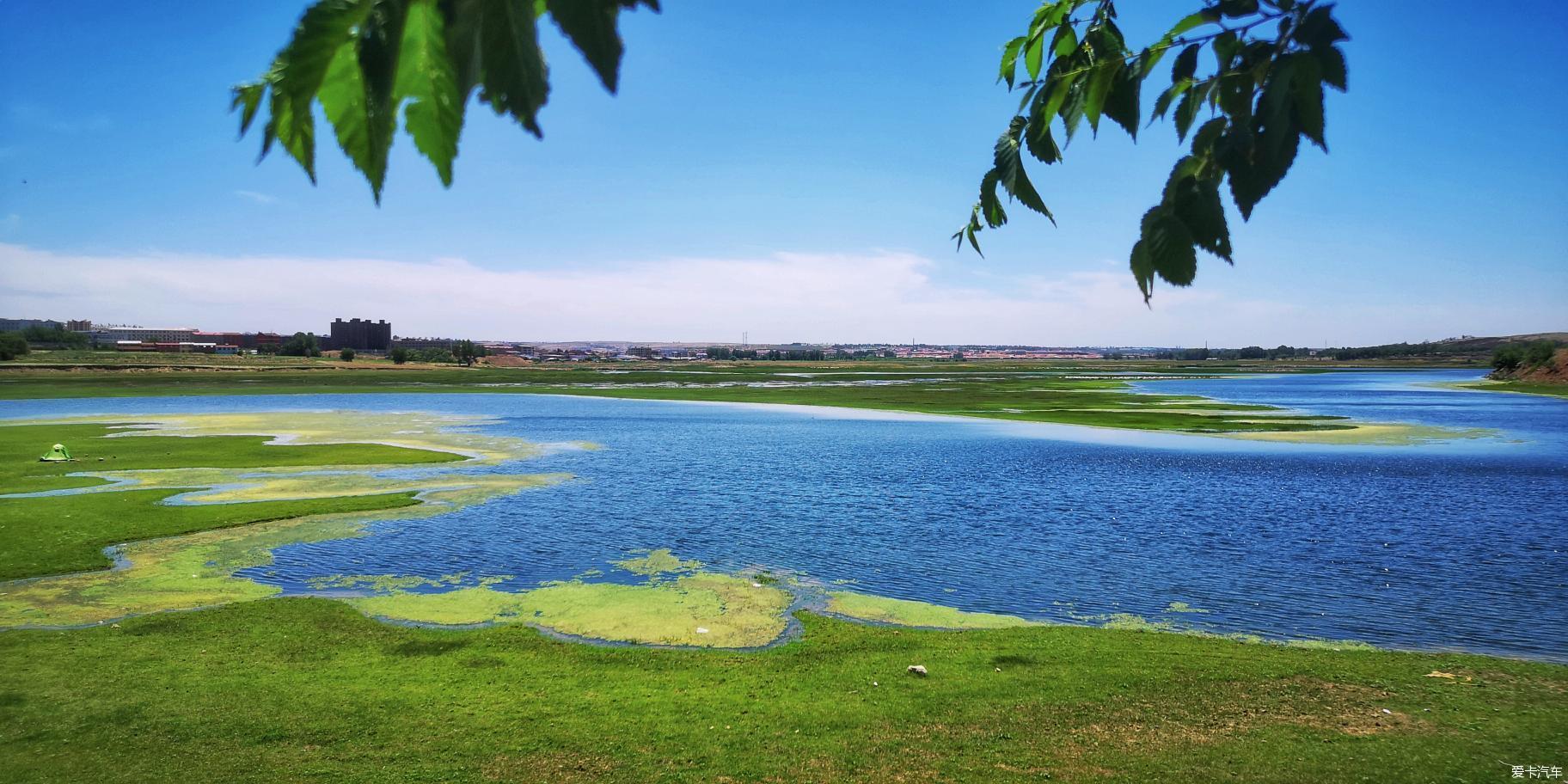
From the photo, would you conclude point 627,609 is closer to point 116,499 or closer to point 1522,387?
point 116,499

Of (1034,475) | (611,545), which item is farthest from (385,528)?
(1034,475)

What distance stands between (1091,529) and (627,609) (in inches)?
515

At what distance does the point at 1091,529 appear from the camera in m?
23.1

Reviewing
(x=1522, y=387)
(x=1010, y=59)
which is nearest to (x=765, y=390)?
(x=1522, y=387)

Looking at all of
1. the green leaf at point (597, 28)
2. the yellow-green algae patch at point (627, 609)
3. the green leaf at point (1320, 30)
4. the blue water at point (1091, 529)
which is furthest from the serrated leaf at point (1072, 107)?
the blue water at point (1091, 529)

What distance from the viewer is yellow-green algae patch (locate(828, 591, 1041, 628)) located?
49.3 ft

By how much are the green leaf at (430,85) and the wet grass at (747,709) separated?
8.83m

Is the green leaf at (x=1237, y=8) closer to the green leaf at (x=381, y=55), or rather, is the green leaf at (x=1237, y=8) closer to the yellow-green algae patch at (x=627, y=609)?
the green leaf at (x=381, y=55)

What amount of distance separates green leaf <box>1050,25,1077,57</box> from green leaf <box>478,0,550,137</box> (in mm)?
2283

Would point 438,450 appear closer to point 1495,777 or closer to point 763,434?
point 763,434

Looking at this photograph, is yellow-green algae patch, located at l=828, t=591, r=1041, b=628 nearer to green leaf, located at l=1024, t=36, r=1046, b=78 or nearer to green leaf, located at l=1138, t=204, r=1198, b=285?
green leaf, located at l=1024, t=36, r=1046, b=78

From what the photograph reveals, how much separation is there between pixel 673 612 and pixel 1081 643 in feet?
22.4

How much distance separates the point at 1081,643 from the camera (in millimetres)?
13383

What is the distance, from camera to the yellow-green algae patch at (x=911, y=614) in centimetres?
1503
